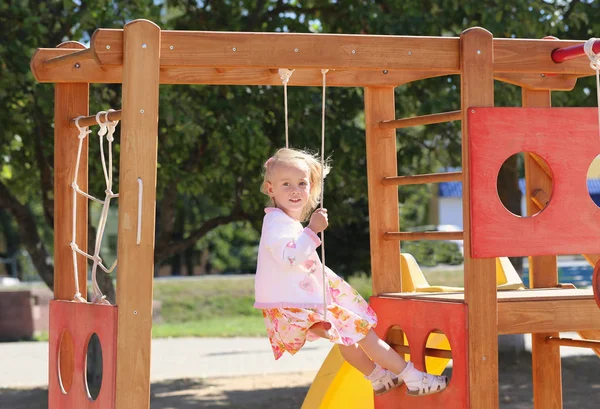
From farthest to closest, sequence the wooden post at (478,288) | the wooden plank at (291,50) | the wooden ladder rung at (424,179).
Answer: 1. the wooden ladder rung at (424,179)
2. the wooden post at (478,288)
3. the wooden plank at (291,50)

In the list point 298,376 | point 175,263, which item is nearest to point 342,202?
point 298,376

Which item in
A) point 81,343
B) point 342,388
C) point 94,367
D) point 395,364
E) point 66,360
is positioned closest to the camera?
point 81,343

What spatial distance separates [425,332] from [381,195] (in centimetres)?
94

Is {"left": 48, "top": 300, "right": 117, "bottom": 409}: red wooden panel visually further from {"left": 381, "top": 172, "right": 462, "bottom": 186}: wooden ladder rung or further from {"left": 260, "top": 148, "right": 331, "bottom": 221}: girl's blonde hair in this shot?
{"left": 381, "top": 172, "right": 462, "bottom": 186}: wooden ladder rung

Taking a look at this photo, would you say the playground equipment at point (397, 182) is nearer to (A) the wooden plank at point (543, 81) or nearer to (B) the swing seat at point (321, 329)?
(A) the wooden plank at point (543, 81)

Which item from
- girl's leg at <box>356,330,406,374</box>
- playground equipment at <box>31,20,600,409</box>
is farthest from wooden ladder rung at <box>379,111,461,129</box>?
girl's leg at <box>356,330,406,374</box>

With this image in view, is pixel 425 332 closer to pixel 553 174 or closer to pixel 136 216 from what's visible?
pixel 553 174

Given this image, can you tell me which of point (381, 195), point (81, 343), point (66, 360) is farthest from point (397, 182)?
point (66, 360)

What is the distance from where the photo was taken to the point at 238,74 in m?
4.67

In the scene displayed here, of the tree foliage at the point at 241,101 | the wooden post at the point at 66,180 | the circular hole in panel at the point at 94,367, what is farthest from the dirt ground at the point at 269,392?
the wooden post at the point at 66,180

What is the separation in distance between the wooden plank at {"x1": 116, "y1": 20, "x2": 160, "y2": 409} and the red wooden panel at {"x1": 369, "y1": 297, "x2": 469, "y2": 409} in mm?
1311

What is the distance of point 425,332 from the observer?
452 cm

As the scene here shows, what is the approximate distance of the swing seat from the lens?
14.1ft

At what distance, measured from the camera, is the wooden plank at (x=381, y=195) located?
5.14 metres
